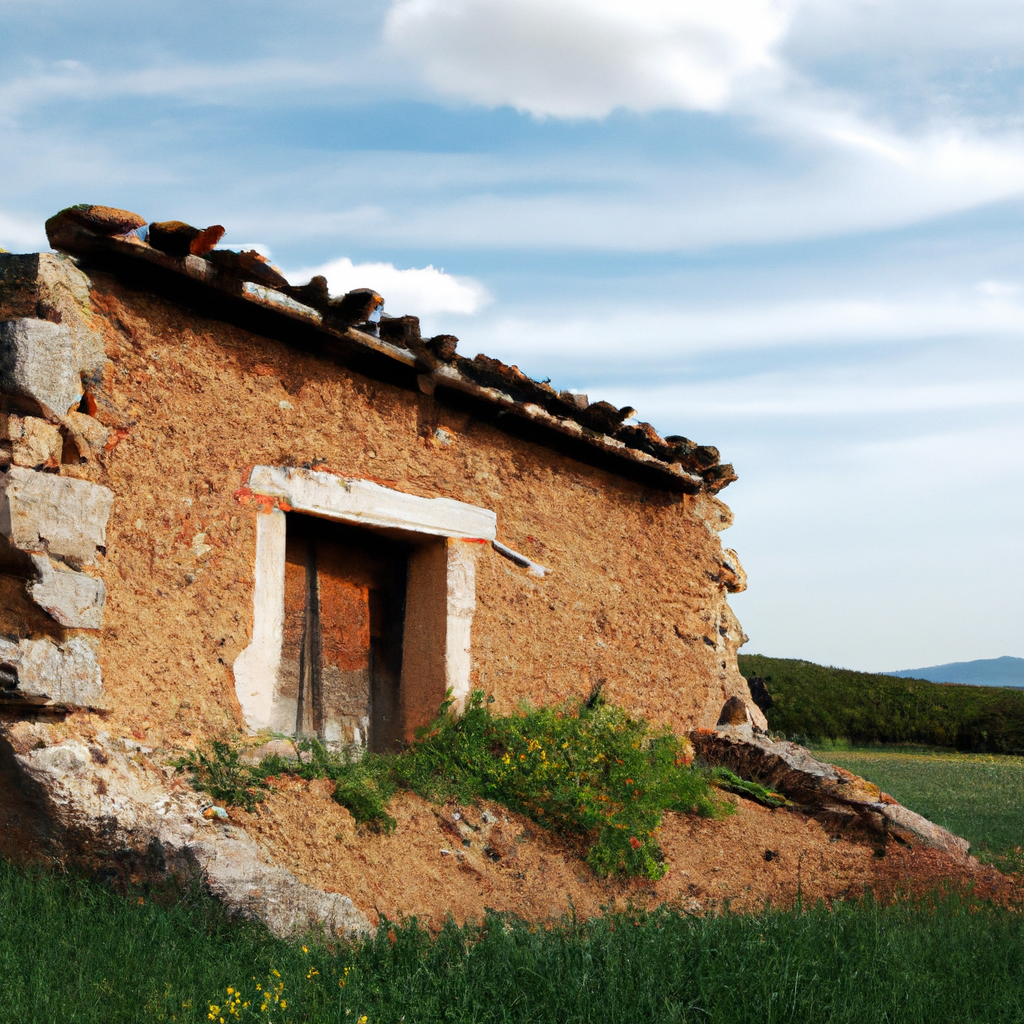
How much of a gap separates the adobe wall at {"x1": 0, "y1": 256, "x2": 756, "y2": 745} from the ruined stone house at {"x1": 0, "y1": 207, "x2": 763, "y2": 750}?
0.04 feet

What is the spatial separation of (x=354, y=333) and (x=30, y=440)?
1.78 meters

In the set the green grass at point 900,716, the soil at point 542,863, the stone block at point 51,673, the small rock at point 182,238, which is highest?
the small rock at point 182,238

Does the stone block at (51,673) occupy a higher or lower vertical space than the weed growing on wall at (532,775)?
higher

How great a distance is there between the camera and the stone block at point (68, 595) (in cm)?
393

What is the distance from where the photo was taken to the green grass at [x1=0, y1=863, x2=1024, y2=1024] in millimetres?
2971

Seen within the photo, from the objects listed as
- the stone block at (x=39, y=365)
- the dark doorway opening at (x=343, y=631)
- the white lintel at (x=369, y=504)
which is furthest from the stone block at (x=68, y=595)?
the dark doorway opening at (x=343, y=631)

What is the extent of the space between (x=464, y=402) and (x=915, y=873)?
404 centimetres

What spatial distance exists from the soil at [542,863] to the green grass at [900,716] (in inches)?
627

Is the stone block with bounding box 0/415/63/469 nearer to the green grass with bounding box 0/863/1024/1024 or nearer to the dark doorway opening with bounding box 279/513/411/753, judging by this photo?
the dark doorway opening with bounding box 279/513/411/753

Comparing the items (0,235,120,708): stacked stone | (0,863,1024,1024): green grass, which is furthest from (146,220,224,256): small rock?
(0,863,1024,1024): green grass

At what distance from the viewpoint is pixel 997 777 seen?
554 inches

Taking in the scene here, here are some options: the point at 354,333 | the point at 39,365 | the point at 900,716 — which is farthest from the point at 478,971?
the point at 900,716

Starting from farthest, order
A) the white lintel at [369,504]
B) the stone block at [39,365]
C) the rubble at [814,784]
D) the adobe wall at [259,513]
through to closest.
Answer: the rubble at [814,784]
the white lintel at [369,504]
the adobe wall at [259,513]
the stone block at [39,365]

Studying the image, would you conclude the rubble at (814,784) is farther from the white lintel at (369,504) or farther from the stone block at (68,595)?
the stone block at (68,595)
